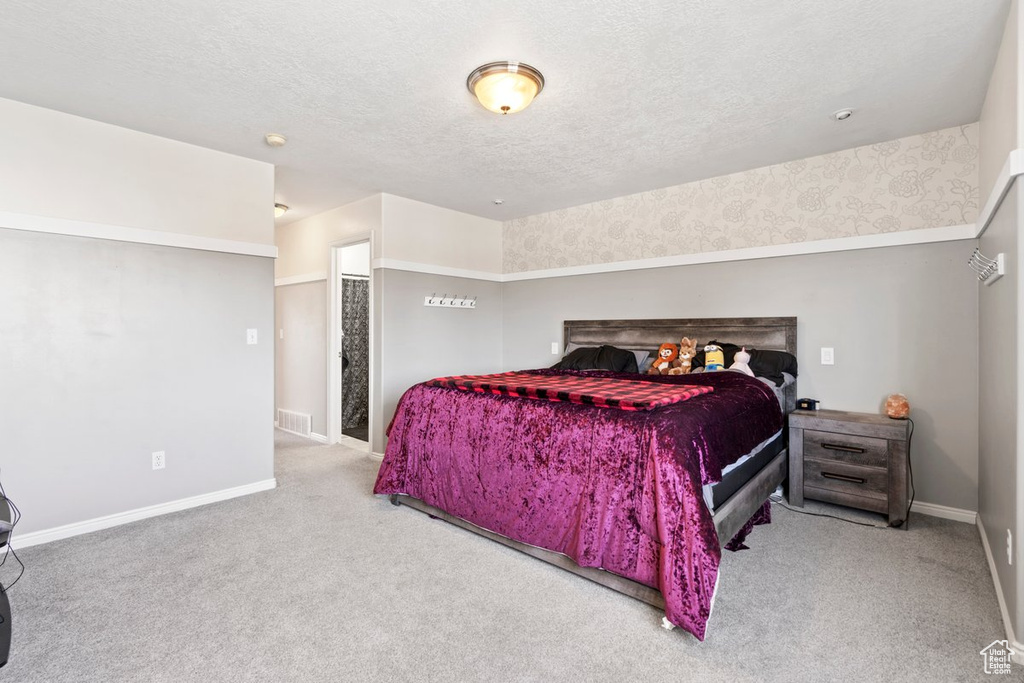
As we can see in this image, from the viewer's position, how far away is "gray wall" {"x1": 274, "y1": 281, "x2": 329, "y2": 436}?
4977mm

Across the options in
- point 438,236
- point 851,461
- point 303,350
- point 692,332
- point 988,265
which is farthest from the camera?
point 303,350

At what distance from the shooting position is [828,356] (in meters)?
3.34

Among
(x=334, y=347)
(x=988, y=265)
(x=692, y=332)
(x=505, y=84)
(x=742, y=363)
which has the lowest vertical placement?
(x=742, y=363)

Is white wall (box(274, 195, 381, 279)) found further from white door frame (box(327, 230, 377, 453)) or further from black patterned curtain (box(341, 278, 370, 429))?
black patterned curtain (box(341, 278, 370, 429))

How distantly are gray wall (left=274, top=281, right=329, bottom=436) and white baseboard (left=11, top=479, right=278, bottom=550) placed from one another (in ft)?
4.89

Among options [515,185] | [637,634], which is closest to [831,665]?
[637,634]

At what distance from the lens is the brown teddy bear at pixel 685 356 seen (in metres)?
3.70

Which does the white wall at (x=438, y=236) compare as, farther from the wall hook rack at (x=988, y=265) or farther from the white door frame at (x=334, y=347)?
the wall hook rack at (x=988, y=265)

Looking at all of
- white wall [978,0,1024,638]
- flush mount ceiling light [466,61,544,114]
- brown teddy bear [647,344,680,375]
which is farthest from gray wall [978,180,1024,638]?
flush mount ceiling light [466,61,544,114]

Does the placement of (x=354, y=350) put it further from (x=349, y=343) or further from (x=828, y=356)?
(x=828, y=356)

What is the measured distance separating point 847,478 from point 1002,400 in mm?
1115

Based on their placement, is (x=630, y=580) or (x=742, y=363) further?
(x=742, y=363)

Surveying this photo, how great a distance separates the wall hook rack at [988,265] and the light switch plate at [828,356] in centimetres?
87

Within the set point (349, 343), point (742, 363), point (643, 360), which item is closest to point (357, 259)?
point (349, 343)
